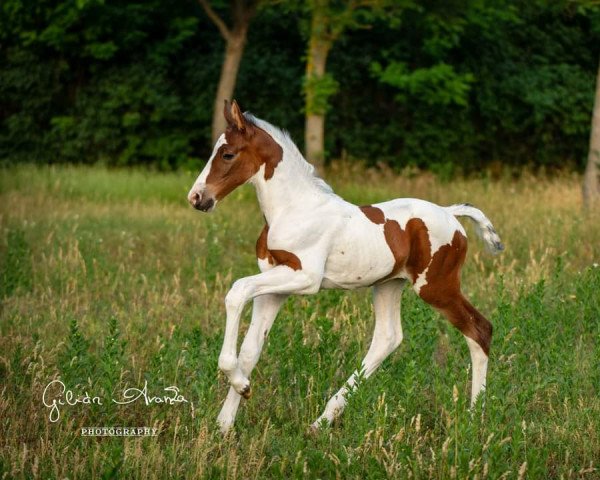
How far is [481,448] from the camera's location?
5125 millimetres

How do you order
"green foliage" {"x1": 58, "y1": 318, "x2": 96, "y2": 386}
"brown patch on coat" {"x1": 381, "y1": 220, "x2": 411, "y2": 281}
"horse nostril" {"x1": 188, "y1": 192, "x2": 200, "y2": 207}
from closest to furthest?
"horse nostril" {"x1": 188, "y1": 192, "x2": 200, "y2": 207}
"brown patch on coat" {"x1": 381, "y1": 220, "x2": 411, "y2": 281}
"green foliage" {"x1": 58, "y1": 318, "x2": 96, "y2": 386}

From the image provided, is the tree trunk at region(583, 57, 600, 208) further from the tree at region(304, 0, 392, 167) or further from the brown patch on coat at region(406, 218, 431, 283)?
the brown patch on coat at region(406, 218, 431, 283)

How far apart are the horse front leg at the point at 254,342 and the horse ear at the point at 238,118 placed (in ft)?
2.87

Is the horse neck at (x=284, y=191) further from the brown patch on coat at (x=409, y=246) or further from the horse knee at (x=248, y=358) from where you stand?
the horse knee at (x=248, y=358)

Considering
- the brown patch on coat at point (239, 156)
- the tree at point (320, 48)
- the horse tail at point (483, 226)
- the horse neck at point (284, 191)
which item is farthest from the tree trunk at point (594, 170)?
the brown patch on coat at point (239, 156)

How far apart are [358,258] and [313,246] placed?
0.85 feet

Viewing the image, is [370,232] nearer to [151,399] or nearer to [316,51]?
[151,399]

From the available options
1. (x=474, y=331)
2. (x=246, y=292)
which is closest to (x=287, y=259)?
(x=246, y=292)

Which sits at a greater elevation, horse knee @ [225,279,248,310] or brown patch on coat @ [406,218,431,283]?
brown patch on coat @ [406,218,431,283]

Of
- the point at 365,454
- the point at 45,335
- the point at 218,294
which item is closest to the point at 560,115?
the point at 218,294

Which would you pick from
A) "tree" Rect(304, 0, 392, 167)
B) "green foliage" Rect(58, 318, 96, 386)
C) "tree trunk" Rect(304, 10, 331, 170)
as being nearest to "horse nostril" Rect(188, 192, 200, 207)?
"green foliage" Rect(58, 318, 96, 386)

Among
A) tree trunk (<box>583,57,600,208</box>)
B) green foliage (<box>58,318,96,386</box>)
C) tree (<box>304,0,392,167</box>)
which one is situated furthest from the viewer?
tree (<box>304,0,392,167</box>)

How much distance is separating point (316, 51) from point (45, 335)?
1044 cm

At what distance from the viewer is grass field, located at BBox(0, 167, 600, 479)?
16.3 feet
